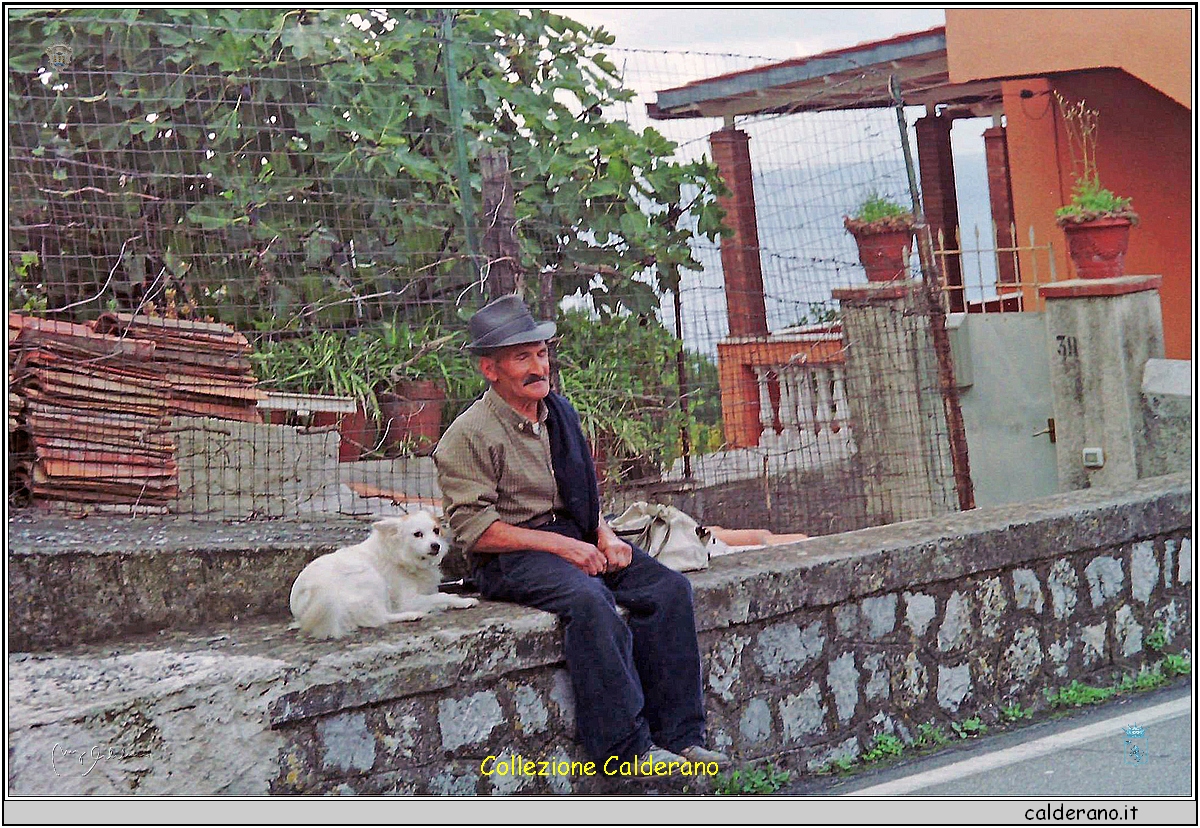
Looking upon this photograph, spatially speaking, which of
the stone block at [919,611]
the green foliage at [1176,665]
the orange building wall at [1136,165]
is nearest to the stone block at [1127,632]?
the green foliage at [1176,665]

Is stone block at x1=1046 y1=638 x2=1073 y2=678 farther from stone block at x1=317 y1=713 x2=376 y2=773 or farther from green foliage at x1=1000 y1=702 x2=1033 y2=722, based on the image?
stone block at x1=317 y1=713 x2=376 y2=773

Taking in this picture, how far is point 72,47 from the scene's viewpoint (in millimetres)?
6578

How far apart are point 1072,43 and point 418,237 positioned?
451cm

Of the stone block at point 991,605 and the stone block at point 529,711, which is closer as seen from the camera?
the stone block at point 529,711

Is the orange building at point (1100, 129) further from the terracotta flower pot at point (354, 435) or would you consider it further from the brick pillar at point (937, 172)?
the terracotta flower pot at point (354, 435)

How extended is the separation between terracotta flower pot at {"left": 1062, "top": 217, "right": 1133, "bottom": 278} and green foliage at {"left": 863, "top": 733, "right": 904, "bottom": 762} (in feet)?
12.1

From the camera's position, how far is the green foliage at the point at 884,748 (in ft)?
14.4

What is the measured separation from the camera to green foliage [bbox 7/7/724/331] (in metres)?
6.54

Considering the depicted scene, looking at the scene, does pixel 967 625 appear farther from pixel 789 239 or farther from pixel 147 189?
pixel 147 189

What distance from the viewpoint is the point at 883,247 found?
7.47 meters

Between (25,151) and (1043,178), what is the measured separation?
6898mm

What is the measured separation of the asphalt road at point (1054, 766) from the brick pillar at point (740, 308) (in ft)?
7.57
